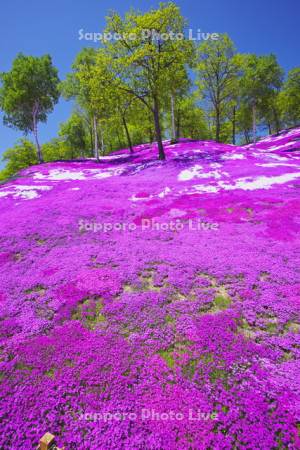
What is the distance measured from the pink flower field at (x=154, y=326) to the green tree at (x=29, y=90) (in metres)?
36.3

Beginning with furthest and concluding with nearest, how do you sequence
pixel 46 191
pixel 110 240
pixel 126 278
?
pixel 46 191 → pixel 110 240 → pixel 126 278

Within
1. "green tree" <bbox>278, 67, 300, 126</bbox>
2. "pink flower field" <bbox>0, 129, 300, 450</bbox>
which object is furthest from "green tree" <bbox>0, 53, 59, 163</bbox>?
"green tree" <bbox>278, 67, 300, 126</bbox>

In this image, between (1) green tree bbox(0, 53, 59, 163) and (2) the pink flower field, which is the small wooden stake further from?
(1) green tree bbox(0, 53, 59, 163)

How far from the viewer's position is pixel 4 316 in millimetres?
8180

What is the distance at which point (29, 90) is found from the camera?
4212cm

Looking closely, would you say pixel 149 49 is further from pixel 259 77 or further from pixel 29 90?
pixel 259 77

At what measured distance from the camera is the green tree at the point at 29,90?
40.6m

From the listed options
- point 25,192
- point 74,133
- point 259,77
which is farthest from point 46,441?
point 74,133

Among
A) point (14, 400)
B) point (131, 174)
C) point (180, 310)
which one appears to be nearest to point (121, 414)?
point (14, 400)

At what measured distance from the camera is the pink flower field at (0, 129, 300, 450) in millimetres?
4762

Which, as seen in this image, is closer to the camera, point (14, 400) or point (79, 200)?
point (14, 400)

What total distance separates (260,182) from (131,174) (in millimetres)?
16022

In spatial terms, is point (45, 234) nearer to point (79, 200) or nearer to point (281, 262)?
point (79, 200)

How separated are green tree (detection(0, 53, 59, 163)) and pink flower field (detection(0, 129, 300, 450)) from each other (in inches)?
1428
